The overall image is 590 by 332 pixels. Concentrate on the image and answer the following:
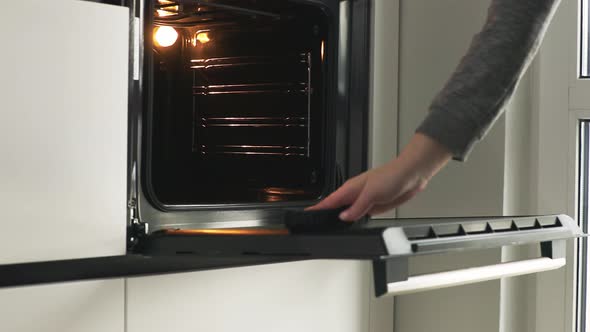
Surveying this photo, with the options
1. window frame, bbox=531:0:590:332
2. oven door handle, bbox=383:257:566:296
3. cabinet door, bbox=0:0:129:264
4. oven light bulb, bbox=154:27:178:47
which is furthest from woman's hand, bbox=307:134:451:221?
window frame, bbox=531:0:590:332

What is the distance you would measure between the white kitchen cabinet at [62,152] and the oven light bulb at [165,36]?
1.10ft

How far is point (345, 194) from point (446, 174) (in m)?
0.80

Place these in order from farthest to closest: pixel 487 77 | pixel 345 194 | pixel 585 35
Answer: pixel 585 35
pixel 345 194
pixel 487 77

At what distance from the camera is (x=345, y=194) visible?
2.85 feet

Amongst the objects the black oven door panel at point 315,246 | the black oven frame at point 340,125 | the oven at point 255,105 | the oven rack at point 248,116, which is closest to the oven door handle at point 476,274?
the black oven door panel at point 315,246

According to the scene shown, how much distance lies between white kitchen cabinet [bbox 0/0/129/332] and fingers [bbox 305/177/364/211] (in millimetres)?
363

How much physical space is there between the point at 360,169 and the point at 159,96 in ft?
1.19

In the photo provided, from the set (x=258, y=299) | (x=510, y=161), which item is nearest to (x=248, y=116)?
(x=258, y=299)

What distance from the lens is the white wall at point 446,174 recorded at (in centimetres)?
158

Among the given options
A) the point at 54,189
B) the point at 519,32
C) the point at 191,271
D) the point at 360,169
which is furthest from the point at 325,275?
the point at 519,32

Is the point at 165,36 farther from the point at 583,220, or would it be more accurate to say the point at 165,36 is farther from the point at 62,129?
the point at 583,220

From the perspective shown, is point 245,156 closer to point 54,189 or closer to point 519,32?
point 54,189

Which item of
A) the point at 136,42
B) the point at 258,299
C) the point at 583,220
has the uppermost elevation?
the point at 136,42

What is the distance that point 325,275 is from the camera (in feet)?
4.88
